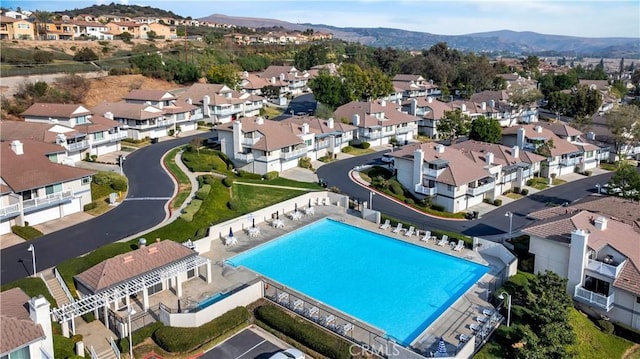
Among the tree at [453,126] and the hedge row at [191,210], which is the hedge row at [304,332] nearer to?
the hedge row at [191,210]

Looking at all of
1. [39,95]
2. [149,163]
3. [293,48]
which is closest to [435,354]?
[149,163]

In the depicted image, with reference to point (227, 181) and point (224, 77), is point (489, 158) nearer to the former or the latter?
point (227, 181)

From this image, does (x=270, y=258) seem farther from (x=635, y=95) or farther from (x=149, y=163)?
(x=635, y=95)

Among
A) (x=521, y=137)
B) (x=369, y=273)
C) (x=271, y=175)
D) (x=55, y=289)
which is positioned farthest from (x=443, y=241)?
(x=521, y=137)

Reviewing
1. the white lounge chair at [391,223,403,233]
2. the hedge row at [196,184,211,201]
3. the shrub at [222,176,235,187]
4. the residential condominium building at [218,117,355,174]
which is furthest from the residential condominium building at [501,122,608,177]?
the hedge row at [196,184,211,201]

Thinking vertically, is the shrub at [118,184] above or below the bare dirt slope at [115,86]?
below

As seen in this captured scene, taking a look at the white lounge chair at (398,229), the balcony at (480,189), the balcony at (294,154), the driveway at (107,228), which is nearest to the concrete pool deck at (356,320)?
the white lounge chair at (398,229)
